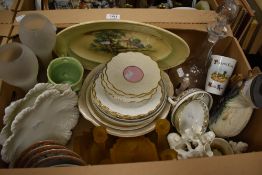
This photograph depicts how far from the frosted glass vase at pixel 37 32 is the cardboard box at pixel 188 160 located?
0.09m

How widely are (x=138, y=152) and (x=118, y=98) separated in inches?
5.7

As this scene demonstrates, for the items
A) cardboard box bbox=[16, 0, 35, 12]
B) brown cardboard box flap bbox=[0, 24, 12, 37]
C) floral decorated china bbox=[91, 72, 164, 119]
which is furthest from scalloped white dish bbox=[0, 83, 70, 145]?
cardboard box bbox=[16, 0, 35, 12]

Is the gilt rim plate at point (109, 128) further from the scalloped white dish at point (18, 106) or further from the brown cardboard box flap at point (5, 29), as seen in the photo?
the brown cardboard box flap at point (5, 29)

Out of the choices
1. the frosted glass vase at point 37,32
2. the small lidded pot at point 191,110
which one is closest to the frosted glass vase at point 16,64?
the frosted glass vase at point 37,32

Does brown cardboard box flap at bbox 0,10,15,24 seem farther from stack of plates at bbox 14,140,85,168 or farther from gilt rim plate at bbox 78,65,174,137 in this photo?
stack of plates at bbox 14,140,85,168

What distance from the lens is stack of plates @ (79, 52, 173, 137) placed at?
0.68 metres

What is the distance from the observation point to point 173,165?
46cm

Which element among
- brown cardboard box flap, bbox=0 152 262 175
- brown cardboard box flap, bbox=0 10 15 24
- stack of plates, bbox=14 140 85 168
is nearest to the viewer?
brown cardboard box flap, bbox=0 152 262 175

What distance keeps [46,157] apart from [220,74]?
48cm

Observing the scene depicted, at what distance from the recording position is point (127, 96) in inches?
27.0

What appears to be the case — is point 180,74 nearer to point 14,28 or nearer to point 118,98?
point 118,98

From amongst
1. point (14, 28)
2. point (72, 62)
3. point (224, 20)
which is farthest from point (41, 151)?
point (224, 20)

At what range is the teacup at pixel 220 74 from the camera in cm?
73

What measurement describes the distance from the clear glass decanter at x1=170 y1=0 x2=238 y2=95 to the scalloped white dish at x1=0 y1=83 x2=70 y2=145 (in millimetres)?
368
